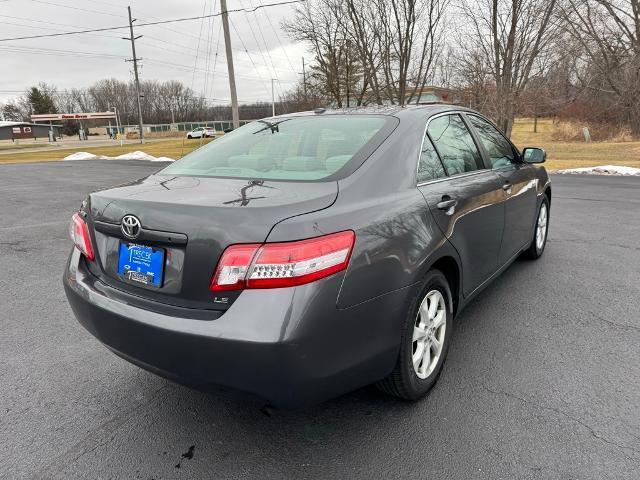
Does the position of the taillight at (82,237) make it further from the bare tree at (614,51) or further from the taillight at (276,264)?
the bare tree at (614,51)

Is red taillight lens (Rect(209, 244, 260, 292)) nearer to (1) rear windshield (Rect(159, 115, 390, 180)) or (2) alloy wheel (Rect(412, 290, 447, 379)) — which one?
(1) rear windshield (Rect(159, 115, 390, 180))

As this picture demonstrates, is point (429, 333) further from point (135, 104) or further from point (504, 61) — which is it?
point (135, 104)

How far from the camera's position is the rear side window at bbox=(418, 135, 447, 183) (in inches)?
105

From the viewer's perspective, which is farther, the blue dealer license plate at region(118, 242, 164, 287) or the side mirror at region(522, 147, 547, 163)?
the side mirror at region(522, 147, 547, 163)

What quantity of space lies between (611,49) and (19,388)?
34473mm

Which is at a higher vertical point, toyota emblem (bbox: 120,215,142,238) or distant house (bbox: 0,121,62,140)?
toyota emblem (bbox: 120,215,142,238)

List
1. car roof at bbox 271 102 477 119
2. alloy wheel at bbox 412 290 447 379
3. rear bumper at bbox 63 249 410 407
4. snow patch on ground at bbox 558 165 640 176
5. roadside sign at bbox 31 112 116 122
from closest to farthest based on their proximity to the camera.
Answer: rear bumper at bbox 63 249 410 407 → alloy wheel at bbox 412 290 447 379 → car roof at bbox 271 102 477 119 → snow patch on ground at bbox 558 165 640 176 → roadside sign at bbox 31 112 116 122

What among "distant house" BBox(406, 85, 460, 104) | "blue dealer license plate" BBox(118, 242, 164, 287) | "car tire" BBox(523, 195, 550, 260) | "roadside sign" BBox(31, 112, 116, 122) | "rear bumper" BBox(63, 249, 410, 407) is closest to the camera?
"rear bumper" BBox(63, 249, 410, 407)

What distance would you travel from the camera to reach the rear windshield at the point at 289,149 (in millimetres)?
2547

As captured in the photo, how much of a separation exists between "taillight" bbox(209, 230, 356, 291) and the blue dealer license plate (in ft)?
1.02

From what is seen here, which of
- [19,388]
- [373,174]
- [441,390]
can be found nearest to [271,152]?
[373,174]

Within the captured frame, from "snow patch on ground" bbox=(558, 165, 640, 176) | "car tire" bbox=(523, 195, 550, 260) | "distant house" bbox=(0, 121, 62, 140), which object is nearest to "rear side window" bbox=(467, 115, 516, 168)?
"car tire" bbox=(523, 195, 550, 260)

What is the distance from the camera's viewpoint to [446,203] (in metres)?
2.68

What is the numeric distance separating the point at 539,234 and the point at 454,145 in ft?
7.68
